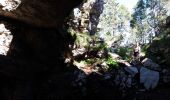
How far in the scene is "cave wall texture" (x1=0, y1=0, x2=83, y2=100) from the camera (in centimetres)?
1145

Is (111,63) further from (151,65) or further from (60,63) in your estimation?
(60,63)

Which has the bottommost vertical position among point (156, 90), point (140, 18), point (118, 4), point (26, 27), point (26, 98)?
point (26, 98)

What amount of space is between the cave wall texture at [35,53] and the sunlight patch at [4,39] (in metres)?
0.20

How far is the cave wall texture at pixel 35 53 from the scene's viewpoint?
11.4 meters

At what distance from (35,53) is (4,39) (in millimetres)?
1871

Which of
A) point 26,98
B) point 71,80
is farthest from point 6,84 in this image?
point 71,80

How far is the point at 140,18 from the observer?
168 ft

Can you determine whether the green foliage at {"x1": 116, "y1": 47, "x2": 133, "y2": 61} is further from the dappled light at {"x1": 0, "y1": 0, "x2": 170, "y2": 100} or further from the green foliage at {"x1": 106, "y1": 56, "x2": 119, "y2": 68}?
the green foliage at {"x1": 106, "y1": 56, "x2": 119, "y2": 68}

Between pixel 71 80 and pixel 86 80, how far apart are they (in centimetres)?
105

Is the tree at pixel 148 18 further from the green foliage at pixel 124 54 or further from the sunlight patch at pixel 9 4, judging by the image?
the sunlight patch at pixel 9 4

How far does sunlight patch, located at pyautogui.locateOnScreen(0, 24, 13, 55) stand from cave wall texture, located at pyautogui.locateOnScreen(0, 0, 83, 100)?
0.64ft

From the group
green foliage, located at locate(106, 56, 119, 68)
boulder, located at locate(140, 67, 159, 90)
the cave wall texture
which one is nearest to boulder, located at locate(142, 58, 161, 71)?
boulder, located at locate(140, 67, 159, 90)

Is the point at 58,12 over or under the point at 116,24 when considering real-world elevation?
under

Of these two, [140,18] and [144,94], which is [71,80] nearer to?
[144,94]
